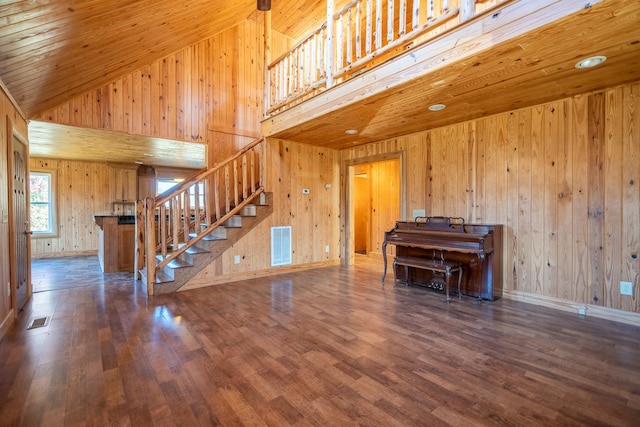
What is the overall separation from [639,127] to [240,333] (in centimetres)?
427

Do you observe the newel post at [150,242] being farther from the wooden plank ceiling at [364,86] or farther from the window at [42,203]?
the window at [42,203]

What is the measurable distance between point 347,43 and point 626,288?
Answer: 3.87m

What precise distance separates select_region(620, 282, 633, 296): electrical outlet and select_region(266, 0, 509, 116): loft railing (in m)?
2.94

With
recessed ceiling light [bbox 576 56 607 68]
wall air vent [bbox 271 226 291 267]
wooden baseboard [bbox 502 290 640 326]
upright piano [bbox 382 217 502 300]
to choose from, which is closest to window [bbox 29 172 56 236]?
wall air vent [bbox 271 226 291 267]

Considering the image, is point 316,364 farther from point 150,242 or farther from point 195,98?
point 195,98

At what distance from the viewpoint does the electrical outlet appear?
295cm

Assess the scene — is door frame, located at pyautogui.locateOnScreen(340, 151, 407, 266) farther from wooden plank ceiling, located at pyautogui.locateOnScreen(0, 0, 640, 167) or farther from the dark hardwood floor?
the dark hardwood floor

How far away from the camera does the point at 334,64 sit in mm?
3748

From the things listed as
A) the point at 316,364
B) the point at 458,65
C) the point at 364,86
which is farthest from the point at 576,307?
the point at 364,86

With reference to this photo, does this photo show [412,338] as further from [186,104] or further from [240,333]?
[186,104]

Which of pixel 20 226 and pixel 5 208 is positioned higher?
pixel 5 208

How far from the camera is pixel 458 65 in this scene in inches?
98.5

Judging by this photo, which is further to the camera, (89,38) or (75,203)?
(75,203)

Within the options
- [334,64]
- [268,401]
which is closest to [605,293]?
[268,401]
